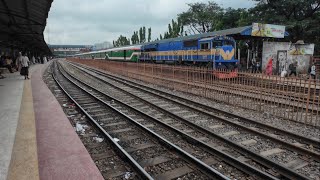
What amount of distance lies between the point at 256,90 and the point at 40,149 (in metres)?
8.22

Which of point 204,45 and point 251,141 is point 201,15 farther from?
point 251,141

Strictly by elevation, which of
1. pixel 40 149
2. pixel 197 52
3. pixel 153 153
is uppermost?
pixel 197 52

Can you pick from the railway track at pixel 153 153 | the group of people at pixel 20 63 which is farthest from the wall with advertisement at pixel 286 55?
the group of people at pixel 20 63

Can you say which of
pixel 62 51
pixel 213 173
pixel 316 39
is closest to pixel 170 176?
pixel 213 173

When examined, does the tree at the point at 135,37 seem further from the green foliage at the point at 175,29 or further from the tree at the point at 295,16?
the tree at the point at 295,16

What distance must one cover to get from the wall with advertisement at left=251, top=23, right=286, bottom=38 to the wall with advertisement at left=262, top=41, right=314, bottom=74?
39.6 inches

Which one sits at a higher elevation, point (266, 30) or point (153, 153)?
point (266, 30)

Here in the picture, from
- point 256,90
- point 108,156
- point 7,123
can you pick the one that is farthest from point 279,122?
point 7,123

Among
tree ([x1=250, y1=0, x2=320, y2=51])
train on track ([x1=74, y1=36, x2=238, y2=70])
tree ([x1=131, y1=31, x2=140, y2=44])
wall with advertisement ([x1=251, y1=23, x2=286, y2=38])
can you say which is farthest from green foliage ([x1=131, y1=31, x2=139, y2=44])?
wall with advertisement ([x1=251, y1=23, x2=286, y2=38])

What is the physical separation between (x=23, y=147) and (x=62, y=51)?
16102cm

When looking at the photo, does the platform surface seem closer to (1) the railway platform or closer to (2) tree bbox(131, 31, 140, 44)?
(1) the railway platform

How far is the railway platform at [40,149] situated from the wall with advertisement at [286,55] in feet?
62.5

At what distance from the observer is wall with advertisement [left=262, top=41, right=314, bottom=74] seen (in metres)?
22.7

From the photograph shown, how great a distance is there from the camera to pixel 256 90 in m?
10.8
